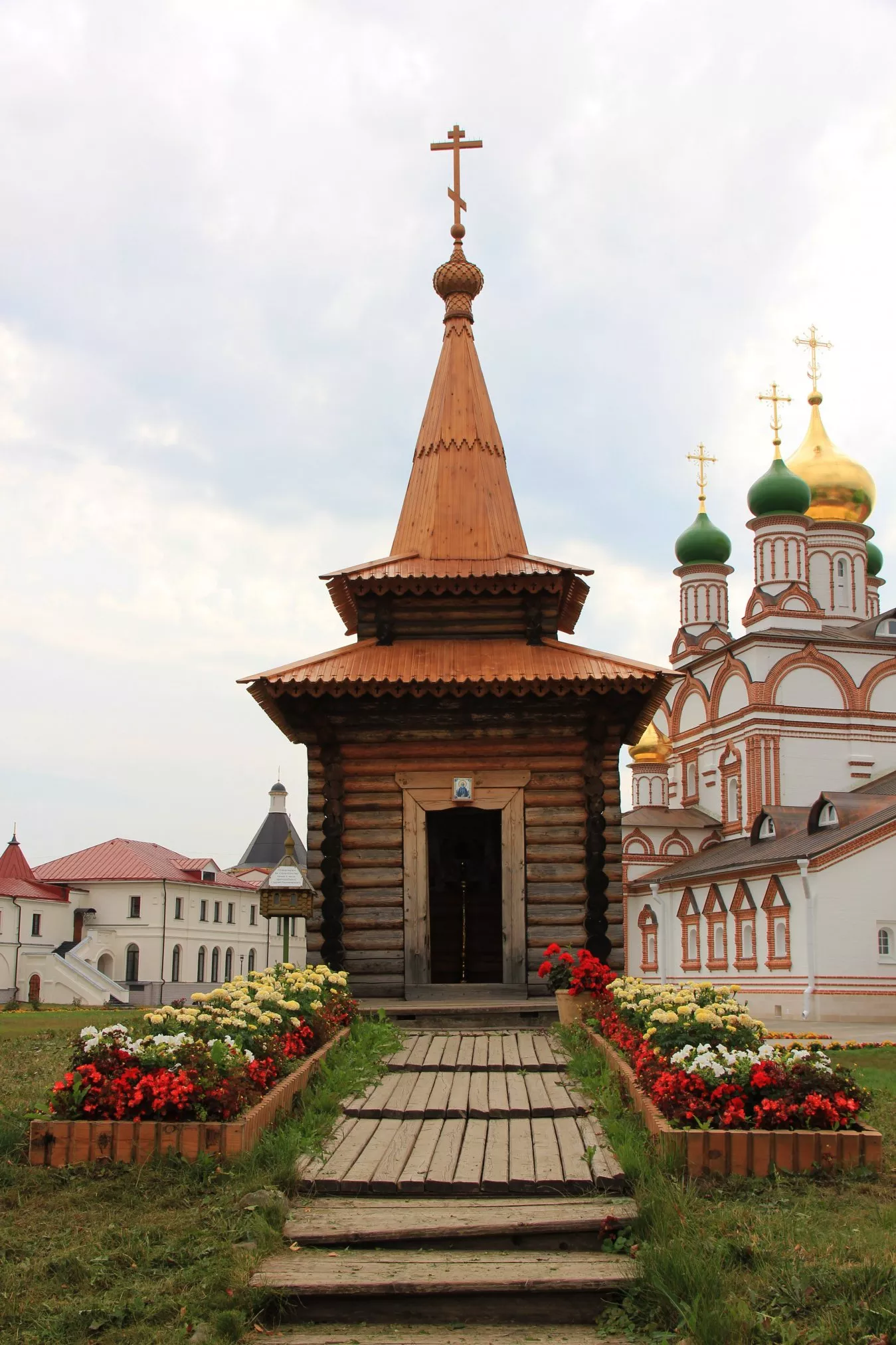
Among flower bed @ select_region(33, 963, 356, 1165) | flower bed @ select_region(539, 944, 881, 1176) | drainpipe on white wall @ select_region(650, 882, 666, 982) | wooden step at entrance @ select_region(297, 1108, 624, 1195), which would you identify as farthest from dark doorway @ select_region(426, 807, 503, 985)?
drainpipe on white wall @ select_region(650, 882, 666, 982)

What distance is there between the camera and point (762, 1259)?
201 inches

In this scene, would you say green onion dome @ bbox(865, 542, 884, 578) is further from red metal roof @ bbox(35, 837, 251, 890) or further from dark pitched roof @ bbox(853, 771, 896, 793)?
red metal roof @ bbox(35, 837, 251, 890)

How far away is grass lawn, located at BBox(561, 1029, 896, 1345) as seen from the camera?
4520 mm

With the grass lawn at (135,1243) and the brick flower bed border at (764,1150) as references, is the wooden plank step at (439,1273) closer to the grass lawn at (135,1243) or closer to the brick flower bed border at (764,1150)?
the grass lawn at (135,1243)

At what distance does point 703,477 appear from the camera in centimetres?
5497

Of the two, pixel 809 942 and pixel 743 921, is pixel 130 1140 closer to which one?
pixel 809 942

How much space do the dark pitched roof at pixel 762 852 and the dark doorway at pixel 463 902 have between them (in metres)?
15.3

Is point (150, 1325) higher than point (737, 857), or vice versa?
point (737, 857)

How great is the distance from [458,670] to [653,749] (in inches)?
1484

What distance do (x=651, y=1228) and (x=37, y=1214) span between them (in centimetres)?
273

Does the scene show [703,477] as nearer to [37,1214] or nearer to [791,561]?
[791,561]

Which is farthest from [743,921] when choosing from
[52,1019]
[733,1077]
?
[733,1077]

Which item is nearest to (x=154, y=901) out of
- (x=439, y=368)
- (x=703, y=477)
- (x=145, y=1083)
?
(x=703, y=477)

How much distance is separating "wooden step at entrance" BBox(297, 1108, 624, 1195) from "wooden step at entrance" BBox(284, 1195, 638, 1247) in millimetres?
72
